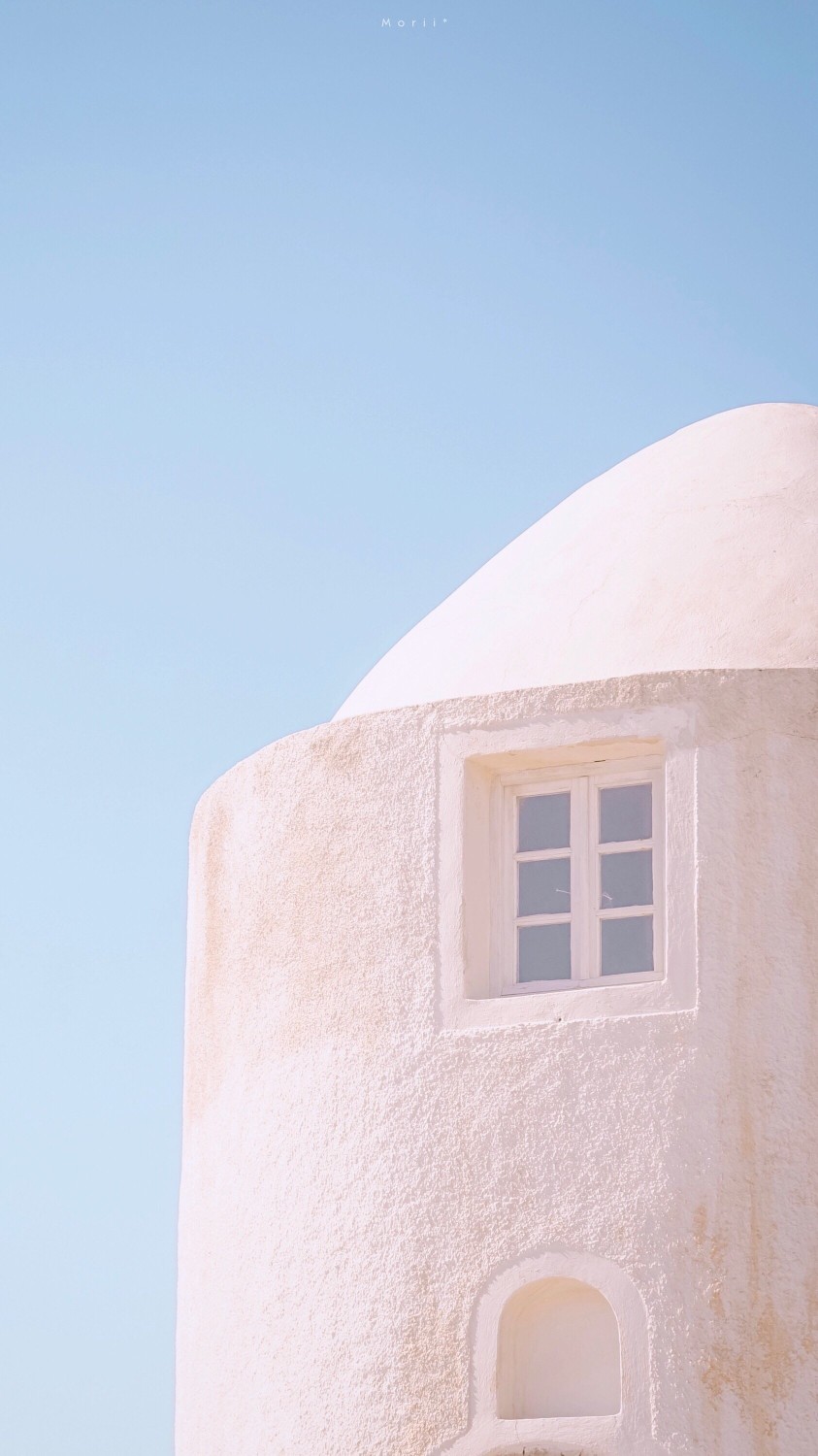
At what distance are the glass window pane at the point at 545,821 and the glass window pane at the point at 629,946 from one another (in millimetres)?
465

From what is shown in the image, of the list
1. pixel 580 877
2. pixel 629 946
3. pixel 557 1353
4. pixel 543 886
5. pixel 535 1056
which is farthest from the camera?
pixel 543 886

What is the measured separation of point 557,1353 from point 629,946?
1.69 m

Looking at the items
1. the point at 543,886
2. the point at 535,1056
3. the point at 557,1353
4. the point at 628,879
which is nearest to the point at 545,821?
the point at 543,886

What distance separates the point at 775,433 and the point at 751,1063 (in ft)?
13.7

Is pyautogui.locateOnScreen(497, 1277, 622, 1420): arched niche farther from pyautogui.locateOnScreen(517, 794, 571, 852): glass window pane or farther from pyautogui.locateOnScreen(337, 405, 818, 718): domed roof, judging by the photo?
pyautogui.locateOnScreen(337, 405, 818, 718): domed roof

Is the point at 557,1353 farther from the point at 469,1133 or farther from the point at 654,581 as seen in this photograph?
the point at 654,581

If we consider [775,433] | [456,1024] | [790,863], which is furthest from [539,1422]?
[775,433]

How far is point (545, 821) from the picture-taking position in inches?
372

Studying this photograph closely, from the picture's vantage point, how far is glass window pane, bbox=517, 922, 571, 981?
9234 millimetres

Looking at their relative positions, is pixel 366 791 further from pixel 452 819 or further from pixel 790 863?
pixel 790 863

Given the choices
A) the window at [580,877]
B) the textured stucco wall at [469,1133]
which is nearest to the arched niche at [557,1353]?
the textured stucco wall at [469,1133]

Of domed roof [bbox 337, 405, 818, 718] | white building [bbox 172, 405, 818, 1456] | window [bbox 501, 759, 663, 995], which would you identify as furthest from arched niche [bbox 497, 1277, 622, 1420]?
domed roof [bbox 337, 405, 818, 718]

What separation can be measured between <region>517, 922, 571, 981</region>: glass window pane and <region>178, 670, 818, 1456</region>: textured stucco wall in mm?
360

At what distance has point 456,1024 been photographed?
9125 millimetres
